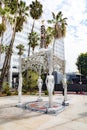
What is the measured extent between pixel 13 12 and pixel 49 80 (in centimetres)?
1610

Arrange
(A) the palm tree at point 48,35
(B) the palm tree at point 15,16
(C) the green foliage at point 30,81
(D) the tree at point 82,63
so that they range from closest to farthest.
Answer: (B) the palm tree at point 15,16
(C) the green foliage at point 30,81
(A) the palm tree at point 48,35
(D) the tree at point 82,63

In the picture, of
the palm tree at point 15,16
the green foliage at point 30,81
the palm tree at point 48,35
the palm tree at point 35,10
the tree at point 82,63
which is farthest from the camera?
the tree at point 82,63

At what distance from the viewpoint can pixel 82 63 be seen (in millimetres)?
55719

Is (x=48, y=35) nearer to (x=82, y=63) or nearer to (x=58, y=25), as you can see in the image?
(x=58, y=25)

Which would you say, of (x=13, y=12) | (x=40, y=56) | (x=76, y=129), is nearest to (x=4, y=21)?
(x=13, y=12)

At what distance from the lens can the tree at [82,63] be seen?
5503 centimetres

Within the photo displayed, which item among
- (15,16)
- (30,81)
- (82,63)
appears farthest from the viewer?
(82,63)

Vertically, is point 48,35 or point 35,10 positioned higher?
point 35,10

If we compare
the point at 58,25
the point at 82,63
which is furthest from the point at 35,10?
the point at 82,63

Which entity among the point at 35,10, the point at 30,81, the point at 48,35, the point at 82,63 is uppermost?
the point at 35,10

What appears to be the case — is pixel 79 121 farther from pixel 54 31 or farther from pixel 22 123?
pixel 54 31

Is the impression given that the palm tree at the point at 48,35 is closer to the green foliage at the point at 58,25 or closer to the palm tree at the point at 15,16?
the green foliage at the point at 58,25

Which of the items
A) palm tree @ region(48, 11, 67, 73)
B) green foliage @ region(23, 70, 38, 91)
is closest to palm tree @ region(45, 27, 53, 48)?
Result: palm tree @ region(48, 11, 67, 73)

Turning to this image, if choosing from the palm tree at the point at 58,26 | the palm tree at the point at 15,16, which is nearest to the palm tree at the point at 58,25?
the palm tree at the point at 58,26
